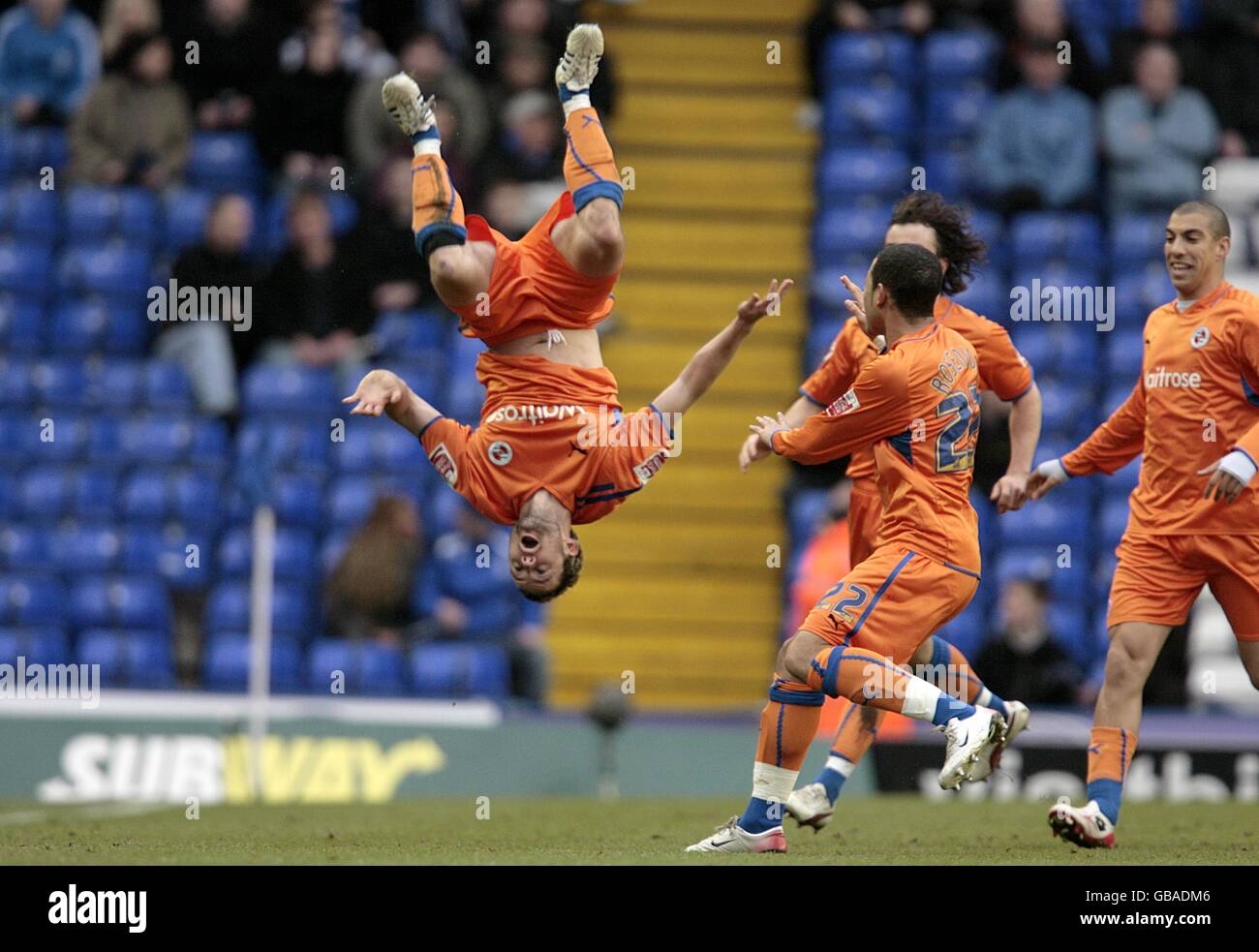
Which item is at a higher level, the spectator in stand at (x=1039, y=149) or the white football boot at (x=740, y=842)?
the spectator in stand at (x=1039, y=149)

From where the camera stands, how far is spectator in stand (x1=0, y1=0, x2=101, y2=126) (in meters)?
18.1

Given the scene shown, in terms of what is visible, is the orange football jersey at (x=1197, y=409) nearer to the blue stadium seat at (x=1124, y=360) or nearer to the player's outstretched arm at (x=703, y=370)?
the player's outstretched arm at (x=703, y=370)

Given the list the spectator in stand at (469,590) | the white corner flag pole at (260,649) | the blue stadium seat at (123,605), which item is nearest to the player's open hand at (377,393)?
the white corner flag pole at (260,649)

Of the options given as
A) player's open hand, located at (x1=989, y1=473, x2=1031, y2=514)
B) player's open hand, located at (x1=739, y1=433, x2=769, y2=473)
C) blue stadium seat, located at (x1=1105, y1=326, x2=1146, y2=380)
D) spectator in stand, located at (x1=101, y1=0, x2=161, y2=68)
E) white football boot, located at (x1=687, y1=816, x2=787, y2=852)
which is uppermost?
spectator in stand, located at (x1=101, y1=0, x2=161, y2=68)

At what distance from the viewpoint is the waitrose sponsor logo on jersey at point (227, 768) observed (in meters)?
13.5

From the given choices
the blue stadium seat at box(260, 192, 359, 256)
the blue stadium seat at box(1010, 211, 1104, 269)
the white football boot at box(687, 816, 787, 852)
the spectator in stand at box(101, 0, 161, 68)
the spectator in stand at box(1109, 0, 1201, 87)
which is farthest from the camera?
the spectator in stand at box(101, 0, 161, 68)

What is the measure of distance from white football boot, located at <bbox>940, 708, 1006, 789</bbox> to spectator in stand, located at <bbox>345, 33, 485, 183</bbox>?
29.9 feet

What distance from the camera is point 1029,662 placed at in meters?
14.1

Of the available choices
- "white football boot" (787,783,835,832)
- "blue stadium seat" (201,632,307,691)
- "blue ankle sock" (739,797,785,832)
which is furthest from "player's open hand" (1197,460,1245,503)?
"blue stadium seat" (201,632,307,691)

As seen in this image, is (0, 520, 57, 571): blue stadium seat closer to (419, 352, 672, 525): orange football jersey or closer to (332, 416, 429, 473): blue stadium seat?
(332, 416, 429, 473): blue stadium seat

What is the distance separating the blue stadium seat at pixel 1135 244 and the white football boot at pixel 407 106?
847 centimetres

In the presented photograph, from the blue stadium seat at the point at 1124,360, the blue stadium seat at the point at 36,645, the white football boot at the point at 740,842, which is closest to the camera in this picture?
the white football boot at the point at 740,842

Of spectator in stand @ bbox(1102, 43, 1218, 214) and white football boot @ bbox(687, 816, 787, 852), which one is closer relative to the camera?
white football boot @ bbox(687, 816, 787, 852)

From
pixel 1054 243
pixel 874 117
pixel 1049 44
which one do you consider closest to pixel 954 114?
pixel 874 117
